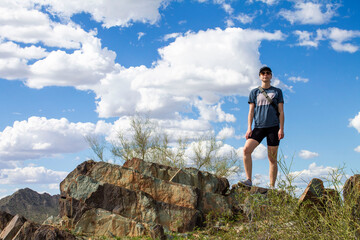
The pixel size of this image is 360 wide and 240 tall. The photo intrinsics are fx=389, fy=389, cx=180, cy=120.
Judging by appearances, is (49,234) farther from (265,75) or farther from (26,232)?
(265,75)

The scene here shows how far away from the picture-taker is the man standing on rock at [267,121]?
9.55 m

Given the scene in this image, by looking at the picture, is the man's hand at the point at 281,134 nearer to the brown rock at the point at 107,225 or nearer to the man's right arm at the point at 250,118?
the man's right arm at the point at 250,118

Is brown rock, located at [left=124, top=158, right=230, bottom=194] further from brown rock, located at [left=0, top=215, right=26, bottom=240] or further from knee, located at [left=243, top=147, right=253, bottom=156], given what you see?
brown rock, located at [left=0, top=215, right=26, bottom=240]

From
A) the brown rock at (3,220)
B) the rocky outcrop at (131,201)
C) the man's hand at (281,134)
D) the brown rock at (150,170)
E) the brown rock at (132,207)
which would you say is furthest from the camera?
the brown rock at (150,170)

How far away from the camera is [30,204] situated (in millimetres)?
19375

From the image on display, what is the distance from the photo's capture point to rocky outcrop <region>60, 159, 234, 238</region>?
8344 mm

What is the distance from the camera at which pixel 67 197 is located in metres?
9.01

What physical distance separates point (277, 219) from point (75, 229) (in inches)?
181

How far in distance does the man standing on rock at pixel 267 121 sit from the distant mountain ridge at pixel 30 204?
1212cm

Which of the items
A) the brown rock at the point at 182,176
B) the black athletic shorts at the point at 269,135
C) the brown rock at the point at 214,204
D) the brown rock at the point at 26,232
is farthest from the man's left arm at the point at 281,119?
the brown rock at the point at 26,232

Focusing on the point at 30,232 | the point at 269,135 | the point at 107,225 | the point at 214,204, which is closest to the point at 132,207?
the point at 107,225

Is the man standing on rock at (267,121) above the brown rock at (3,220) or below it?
above

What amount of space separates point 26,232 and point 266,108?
601 centimetres

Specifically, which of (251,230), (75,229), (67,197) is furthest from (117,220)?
(251,230)
